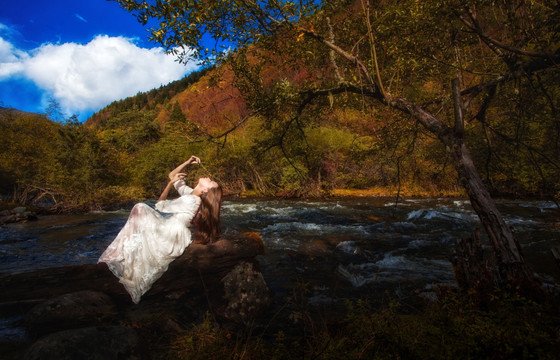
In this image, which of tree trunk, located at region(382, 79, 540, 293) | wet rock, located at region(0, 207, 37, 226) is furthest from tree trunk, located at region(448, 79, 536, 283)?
wet rock, located at region(0, 207, 37, 226)

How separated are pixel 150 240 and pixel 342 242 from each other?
6.52m

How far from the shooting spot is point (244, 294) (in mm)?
4992

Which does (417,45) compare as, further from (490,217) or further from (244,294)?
(244,294)

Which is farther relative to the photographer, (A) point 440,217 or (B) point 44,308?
(A) point 440,217

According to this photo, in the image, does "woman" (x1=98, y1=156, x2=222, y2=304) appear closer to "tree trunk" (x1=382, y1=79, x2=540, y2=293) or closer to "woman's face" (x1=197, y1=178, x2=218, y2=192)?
"woman's face" (x1=197, y1=178, x2=218, y2=192)

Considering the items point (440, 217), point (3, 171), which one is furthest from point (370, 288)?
point (3, 171)

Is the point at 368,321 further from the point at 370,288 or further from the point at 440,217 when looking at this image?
the point at 440,217

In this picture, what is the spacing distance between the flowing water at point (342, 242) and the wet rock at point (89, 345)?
2.53 metres

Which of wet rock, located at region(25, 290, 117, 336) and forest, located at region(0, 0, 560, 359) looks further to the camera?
wet rock, located at region(25, 290, 117, 336)

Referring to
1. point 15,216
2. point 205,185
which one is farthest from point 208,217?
point 15,216

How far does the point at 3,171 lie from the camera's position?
17781 millimetres

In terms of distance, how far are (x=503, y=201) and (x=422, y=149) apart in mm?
11112

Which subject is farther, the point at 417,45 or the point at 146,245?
the point at 417,45

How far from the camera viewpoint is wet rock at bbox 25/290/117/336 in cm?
393
